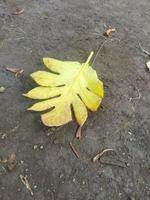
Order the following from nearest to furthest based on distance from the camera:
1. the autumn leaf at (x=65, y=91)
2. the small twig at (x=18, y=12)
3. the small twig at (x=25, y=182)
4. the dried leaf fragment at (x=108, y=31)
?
the small twig at (x=25, y=182) < the autumn leaf at (x=65, y=91) < the dried leaf fragment at (x=108, y=31) < the small twig at (x=18, y=12)

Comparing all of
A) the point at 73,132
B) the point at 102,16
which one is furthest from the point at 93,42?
the point at 73,132

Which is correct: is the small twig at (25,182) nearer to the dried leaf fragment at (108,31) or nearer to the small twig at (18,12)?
the dried leaf fragment at (108,31)

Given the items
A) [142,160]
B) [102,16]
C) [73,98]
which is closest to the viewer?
[142,160]

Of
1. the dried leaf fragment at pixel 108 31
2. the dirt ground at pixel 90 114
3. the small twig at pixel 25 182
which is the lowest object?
the small twig at pixel 25 182

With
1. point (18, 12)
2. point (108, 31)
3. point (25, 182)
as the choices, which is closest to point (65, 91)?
point (25, 182)

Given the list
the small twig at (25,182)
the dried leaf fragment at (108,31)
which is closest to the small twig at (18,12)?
the dried leaf fragment at (108,31)

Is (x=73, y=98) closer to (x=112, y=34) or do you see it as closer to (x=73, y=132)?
(x=73, y=132)

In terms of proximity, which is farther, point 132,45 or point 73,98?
point 132,45

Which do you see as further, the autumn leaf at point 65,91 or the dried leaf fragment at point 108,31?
the dried leaf fragment at point 108,31

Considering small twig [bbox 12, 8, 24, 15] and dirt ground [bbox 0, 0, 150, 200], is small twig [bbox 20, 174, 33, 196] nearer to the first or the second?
dirt ground [bbox 0, 0, 150, 200]
